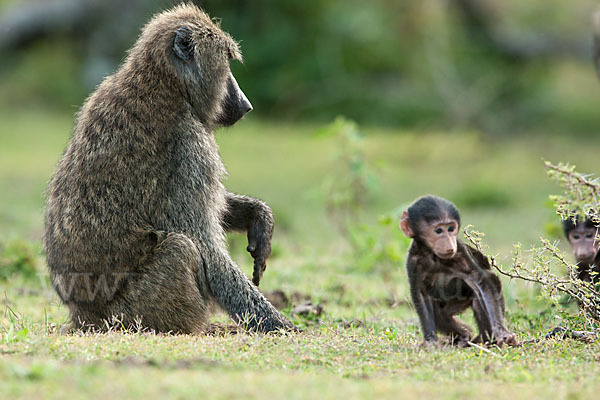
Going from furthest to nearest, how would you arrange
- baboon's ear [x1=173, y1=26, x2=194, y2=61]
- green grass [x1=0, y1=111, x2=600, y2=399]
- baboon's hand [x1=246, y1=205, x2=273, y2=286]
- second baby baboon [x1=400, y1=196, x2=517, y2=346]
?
1. baboon's hand [x1=246, y1=205, x2=273, y2=286]
2. baboon's ear [x1=173, y1=26, x2=194, y2=61]
3. second baby baboon [x1=400, y1=196, x2=517, y2=346]
4. green grass [x1=0, y1=111, x2=600, y2=399]

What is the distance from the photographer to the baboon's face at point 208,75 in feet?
15.5

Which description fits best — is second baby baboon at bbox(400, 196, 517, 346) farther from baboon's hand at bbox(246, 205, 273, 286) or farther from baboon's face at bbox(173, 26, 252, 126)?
baboon's face at bbox(173, 26, 252, 126)

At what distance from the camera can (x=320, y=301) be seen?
5.86 m

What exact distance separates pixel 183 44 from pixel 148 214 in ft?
3.26

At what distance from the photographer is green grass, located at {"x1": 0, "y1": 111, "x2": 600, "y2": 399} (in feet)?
9.91

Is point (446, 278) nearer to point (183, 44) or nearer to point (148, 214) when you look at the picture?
point (148, 214)

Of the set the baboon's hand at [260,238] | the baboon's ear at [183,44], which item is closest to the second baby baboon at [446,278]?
the baboon's hand at [260,238]

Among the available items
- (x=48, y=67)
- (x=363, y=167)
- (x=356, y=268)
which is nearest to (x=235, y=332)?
(x=356, y=268)

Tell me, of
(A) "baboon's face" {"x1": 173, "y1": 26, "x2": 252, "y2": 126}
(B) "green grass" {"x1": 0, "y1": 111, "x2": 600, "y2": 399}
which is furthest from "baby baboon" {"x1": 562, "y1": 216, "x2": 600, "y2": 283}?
(A) "baboon's face" {"x1": 173, "y1": 26, "x2": 252, "y2": 126}

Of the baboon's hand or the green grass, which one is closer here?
the green grass

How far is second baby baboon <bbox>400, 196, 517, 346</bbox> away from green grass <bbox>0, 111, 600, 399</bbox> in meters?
0.17

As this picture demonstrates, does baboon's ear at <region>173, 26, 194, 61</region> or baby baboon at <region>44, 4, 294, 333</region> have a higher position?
baboon's ear at <region>173, 26, 194, 61</region>

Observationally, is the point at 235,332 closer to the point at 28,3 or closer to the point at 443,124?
the point at 443,124

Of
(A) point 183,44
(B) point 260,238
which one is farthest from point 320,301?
(A) point 183,44
